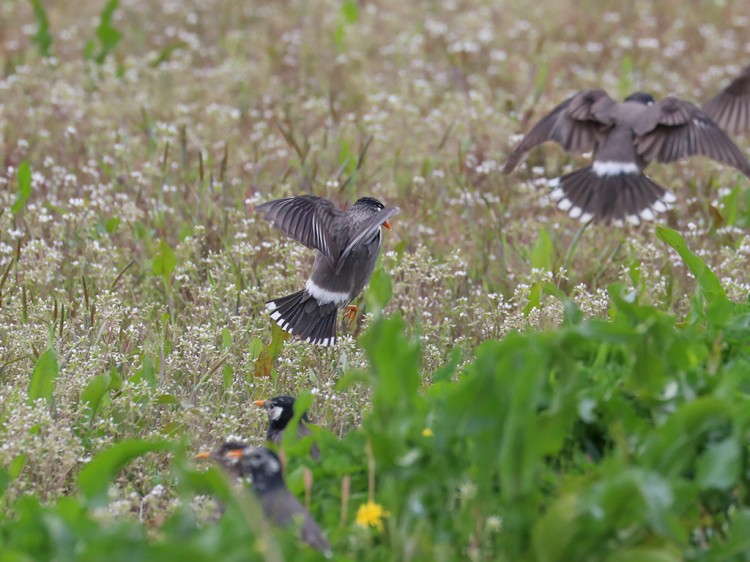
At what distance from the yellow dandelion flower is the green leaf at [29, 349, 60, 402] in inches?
78.6

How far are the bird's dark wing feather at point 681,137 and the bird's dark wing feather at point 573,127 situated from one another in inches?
14.9

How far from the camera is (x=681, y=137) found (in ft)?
24.7

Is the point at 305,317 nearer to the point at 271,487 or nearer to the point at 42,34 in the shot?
the point at 271,487

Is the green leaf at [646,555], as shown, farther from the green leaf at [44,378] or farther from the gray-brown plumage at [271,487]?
the green leaf at [44,378]

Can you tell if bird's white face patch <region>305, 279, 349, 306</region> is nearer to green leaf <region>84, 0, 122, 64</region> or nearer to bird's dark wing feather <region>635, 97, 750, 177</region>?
bird's dark wing feather <region>635, 97, 750, 177</region>

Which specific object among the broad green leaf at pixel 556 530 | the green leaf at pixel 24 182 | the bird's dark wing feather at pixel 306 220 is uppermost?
the green leaf at pixel 24 182

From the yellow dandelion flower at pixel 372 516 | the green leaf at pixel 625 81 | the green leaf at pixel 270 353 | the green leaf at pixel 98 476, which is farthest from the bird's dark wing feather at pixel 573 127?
the green leaf at pixel 98 476

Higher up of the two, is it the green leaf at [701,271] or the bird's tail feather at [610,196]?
the bird's tail feather at [610,196]

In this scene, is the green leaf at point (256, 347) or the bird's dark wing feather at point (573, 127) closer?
the green leaf at point (256, 347)

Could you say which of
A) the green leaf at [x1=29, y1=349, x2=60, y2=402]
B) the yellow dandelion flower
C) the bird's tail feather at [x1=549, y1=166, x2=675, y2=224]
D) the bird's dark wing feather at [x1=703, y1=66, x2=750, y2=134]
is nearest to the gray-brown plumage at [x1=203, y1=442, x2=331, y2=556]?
the yellow dandelion flower

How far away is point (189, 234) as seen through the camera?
24.1 feet

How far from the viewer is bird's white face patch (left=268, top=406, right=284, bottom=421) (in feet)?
16.5

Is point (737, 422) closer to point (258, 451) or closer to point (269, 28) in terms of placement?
point (258, 451)

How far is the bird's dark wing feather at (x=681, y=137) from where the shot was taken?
7.41m
